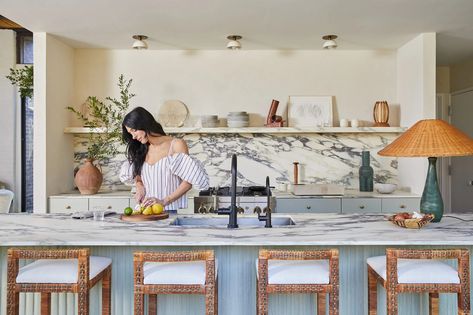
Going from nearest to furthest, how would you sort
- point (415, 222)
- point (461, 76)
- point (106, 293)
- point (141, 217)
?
point (106, 293) → point (415, 222) → point (141, 217) → point (461, 76)

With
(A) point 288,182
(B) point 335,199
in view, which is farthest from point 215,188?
(B) point 335,199

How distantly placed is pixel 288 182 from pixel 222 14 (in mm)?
2067

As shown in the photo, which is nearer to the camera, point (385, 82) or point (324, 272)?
point (324, 272)

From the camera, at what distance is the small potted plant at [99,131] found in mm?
4293

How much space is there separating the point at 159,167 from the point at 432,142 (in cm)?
180

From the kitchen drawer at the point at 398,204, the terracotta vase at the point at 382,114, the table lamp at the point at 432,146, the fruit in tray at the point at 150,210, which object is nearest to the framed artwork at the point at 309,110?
the terracotta vase at the point at 382,114

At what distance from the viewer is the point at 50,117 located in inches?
167

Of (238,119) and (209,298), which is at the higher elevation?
(238,119)

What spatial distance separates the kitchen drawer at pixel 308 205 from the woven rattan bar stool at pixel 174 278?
2266 mm

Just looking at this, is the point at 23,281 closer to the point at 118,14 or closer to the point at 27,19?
the point at 118,14

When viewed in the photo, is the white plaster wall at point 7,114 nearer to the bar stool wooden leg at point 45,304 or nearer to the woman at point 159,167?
the woman at point 159,167

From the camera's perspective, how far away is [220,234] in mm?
2197

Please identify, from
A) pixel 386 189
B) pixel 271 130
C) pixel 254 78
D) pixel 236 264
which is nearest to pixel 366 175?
pixel 386 189

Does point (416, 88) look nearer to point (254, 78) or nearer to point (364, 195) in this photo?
point (364, 195)
